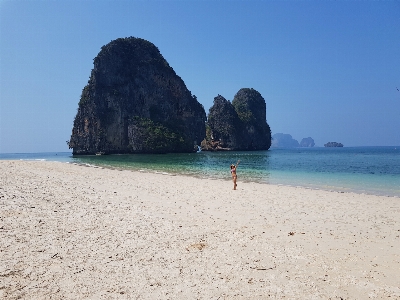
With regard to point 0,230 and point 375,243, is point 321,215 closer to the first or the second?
point 375,243

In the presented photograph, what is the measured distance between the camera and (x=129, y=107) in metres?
95.4

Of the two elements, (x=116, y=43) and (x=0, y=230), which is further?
(x=116, y=43)

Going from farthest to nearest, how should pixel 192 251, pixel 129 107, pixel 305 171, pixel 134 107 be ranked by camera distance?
pixel 134 107
pixel 129 107
pixel 305 171
pixel 192 251

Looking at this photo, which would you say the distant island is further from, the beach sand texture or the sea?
the beach sand texture

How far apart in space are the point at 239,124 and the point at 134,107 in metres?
55.2

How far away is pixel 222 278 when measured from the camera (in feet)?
14.0

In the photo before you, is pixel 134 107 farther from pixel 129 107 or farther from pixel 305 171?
pixel 305 171

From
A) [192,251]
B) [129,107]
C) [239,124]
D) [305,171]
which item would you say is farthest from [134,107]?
[192,251]

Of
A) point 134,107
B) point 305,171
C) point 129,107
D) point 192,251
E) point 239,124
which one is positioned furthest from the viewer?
point 239,124

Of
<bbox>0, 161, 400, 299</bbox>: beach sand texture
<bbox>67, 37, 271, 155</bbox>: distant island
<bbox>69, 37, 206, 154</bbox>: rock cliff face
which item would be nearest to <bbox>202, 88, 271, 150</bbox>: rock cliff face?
<bbox>67, 37, 271, 155</bbox>: distant island

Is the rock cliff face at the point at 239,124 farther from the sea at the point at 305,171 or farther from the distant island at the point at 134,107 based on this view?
the sea at the point at 305,171

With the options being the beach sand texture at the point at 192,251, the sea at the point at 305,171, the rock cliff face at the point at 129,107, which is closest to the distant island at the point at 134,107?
the rock cliff face at the point at 129,107

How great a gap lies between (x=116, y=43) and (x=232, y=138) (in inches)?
2534

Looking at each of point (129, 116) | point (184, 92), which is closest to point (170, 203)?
point (129, 116)
